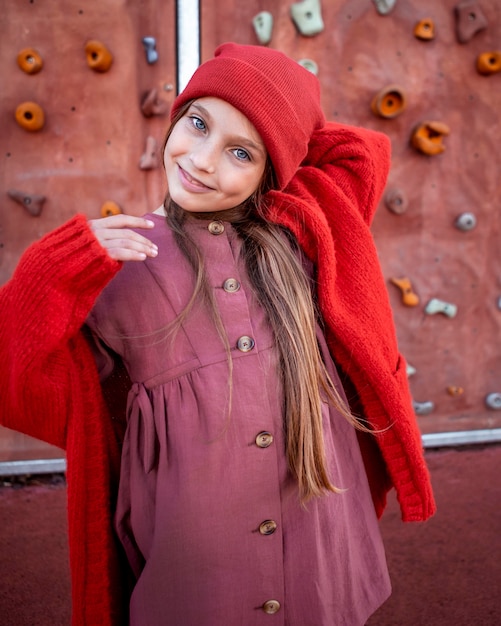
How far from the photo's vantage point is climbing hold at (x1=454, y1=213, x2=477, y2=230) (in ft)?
8.63

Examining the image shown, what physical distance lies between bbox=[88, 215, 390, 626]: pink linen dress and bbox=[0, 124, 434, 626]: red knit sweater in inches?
3.0

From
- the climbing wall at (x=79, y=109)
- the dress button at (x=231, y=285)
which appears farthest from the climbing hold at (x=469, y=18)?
the dress button at (x=231, y=285)

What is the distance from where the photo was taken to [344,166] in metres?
1.28

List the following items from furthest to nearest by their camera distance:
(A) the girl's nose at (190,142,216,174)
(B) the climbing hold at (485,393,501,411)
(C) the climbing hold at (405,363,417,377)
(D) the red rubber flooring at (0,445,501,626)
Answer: (B) the climbing hold at (485,393,501,411) → (C) the climbing hold at (405,363,417,377) → (D) the red rubber flooring at (0,445,501,626) → (A) the girl's nose at (190,142,216,174)

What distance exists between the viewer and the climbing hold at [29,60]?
7.16 ft

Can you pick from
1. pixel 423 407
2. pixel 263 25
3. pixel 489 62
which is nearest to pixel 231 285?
pixel 263 25

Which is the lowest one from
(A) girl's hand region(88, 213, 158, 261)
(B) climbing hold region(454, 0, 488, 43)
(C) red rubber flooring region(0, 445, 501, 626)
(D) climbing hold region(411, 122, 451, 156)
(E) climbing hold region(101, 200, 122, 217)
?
(C) red rubber flooring region(0, 445, 501, 626)

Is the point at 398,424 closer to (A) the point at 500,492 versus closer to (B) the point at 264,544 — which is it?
(B) the point at 264,544

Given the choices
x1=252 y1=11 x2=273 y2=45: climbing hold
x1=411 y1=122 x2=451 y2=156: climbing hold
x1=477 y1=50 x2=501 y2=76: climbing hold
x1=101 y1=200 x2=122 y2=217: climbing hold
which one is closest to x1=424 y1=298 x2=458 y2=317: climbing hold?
x1=411 y1=122 x2=451 y2=156: climbing hold

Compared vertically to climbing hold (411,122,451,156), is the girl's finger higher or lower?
lower

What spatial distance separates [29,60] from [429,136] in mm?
1685

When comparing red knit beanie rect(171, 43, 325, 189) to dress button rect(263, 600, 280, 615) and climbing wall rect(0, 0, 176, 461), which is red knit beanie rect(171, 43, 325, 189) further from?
climbing wall rect(0, 0, 176, 461)

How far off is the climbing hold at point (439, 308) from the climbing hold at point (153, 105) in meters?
1.47

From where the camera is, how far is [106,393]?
1183 millimetres
